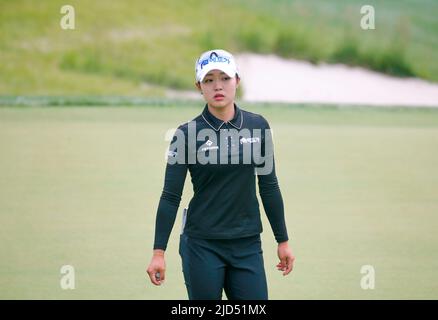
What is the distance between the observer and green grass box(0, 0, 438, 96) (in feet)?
66.3

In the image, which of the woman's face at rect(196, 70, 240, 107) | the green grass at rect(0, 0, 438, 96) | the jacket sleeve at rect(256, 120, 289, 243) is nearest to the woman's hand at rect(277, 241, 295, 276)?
the jacket sleeve at rect(256, 120, 289, 243)

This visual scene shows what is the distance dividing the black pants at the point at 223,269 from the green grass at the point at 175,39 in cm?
1470

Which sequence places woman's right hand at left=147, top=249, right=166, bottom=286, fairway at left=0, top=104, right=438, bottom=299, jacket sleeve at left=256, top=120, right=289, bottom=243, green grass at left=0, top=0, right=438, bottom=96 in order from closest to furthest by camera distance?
1. woman's right hand at left=147, top=249, right=166, bottom=286
2. jacket sleeve at left=256, top=120, right=289, bottom=243
3. fairway at left=0, top=104, right=438, bottom=299
4. green grass at left=0, top=0, right=438, bottom=96

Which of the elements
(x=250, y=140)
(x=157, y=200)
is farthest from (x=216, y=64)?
(x=157, y=200)

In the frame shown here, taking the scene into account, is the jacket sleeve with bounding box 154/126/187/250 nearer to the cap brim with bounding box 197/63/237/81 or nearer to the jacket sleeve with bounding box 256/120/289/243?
the cap brim with bounding box 197/63/237/81

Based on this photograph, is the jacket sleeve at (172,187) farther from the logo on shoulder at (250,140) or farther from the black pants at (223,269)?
the logo on shoulder at (250,140)

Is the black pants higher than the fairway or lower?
lower

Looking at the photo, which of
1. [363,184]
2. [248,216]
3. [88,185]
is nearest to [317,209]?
[363,184]

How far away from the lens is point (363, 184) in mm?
10805

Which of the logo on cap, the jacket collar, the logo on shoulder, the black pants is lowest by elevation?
the black pants

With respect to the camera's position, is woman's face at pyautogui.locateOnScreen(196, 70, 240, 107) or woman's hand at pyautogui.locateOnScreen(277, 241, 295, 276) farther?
woman's hand at pyautogui.locateOnScreen(277, 241, 295, 276)

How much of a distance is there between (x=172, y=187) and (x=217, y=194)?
19cm

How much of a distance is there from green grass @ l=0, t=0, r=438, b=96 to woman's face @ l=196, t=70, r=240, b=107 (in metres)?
14.7
